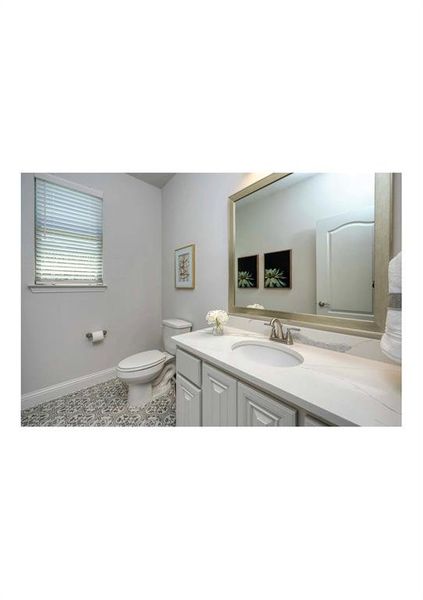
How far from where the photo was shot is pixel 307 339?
3.29ft

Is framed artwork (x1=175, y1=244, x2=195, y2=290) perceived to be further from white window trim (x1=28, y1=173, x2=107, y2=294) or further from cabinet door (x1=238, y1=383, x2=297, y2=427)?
cabinet door (x1=238, y1=383, x2=297, y2=427)

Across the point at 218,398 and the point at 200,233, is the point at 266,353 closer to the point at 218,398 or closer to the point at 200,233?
the point at 218,398

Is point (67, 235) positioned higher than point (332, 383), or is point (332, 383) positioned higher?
point (67, 235)

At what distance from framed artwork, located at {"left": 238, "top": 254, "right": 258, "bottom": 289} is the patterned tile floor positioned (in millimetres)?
1145

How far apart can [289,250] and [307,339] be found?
0.51 metres

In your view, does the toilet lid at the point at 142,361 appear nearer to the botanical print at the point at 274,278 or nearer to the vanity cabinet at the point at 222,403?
the vanity cabinet at the point at 222,403

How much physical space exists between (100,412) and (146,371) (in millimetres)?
494

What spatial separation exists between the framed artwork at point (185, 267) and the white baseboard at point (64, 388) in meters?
1.20

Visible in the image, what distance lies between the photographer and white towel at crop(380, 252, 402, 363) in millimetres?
566

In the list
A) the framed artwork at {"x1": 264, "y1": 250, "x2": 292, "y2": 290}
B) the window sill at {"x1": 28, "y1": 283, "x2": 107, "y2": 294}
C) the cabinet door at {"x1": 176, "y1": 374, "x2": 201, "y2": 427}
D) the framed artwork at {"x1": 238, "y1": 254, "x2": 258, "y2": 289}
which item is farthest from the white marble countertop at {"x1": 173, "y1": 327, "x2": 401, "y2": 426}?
the window sill at {"x1": 28, "y1": 283, "x2": 107, "y2": 294}

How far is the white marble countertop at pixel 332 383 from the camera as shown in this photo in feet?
1.60

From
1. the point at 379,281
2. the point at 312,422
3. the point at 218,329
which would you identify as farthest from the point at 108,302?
the point at 379,281

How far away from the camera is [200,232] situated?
172cm

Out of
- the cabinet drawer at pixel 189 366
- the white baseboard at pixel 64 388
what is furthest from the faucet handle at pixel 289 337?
the white baseboard at pixel 64 388
